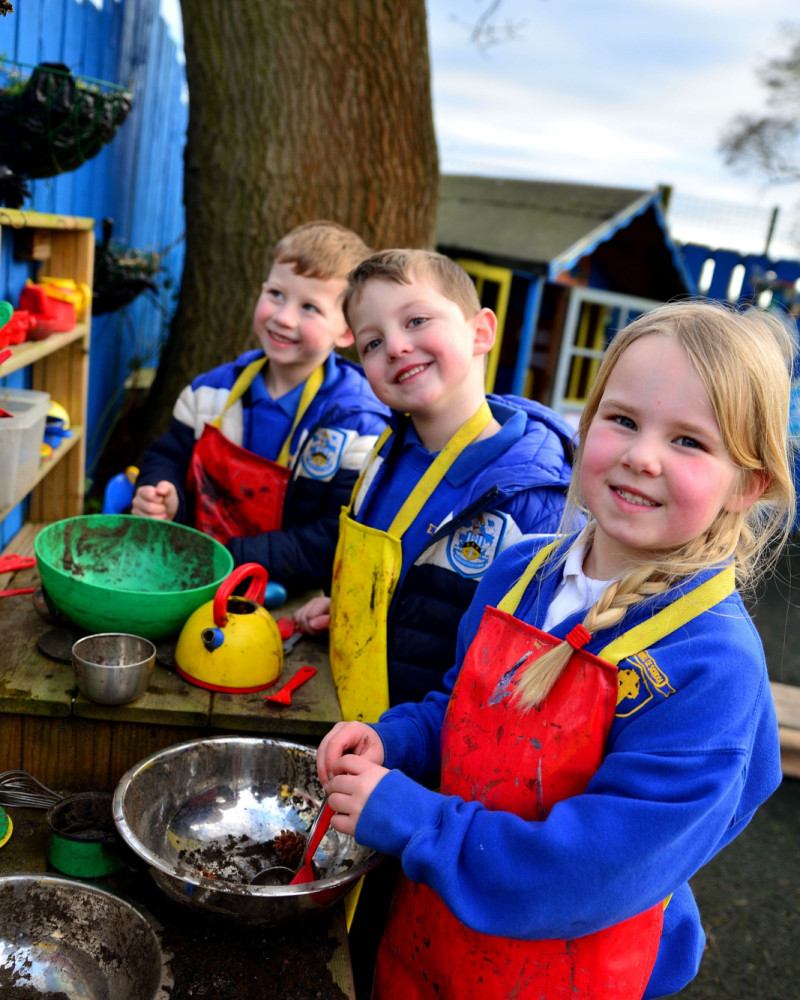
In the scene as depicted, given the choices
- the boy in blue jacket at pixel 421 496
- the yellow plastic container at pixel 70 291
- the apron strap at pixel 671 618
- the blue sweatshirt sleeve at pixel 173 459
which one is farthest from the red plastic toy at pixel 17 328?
the apron strap at pixel 671 618

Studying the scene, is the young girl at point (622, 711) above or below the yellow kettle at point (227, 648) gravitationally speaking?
above

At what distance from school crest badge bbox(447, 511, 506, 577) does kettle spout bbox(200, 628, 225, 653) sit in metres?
0.51

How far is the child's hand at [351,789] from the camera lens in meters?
1.27

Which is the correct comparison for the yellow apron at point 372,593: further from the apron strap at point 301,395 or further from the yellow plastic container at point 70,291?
the yellow plastic container at point 70,291

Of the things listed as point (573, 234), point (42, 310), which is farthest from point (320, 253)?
point (573, 234)

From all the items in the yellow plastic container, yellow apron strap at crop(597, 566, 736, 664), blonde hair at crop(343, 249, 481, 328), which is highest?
blonde hair at crop(343, 249, 481, 328)

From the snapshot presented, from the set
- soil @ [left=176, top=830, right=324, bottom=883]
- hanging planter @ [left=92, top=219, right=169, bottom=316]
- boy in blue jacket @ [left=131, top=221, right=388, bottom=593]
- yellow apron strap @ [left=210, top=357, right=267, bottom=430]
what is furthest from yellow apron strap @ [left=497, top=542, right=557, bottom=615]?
hanging planter @ [left=92, top=219, right=169, bottom=316]

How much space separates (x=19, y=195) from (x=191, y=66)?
186cm

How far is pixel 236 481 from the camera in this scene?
2.60 metres

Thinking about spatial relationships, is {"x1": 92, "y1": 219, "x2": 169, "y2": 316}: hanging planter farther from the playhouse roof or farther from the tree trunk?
the playhouse roof

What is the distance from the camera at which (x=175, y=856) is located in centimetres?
149

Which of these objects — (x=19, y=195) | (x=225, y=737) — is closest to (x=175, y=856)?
(x=225, y=737)

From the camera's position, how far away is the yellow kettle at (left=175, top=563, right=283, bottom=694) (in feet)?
6.02

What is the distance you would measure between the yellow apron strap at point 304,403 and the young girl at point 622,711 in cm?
135
